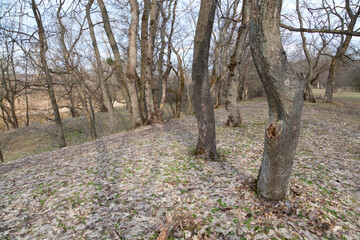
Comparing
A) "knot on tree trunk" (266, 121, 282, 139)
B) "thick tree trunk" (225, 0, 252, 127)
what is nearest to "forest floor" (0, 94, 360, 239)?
"knot on tree trunk" (266, 121, 282, 139)

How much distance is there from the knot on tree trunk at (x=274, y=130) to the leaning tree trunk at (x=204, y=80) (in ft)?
7.32

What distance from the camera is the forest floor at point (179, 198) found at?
112 inches

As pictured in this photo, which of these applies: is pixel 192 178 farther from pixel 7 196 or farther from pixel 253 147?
pixel 7 196

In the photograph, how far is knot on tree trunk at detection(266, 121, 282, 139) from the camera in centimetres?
270

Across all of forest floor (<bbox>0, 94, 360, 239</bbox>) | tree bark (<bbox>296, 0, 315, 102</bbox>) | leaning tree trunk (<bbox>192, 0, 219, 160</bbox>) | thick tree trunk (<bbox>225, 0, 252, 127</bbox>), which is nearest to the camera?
forest floor (<bbox>0, 94, 360, 239</bbox>)

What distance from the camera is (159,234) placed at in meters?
2.72

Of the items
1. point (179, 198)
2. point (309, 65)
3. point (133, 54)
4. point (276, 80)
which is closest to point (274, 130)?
point (276, 80)

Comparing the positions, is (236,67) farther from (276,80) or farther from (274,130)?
(274,130)

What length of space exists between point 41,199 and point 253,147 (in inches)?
232

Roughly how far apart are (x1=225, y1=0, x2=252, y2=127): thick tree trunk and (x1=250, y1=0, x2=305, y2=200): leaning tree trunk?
5.43 meters

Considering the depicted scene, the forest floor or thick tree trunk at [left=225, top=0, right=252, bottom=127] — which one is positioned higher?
thick tree trunk at [left=225, top=0, right=252, bottom=127]

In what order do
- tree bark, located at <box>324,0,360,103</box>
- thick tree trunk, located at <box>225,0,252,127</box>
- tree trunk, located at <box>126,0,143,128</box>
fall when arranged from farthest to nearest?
tree bark, located at <box>324,0,360,103</box>
tree trunk, located at <box>126,0,143,128</box>
thick tree trunk, located at <box>225,0,252,127</box>

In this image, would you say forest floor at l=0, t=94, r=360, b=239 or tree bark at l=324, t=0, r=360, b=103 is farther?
tree bark at l=324, t=0, r=360, b=103

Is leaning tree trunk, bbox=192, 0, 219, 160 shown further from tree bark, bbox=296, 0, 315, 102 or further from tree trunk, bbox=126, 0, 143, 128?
tree bark, bbox=296, 0, 315, 102
